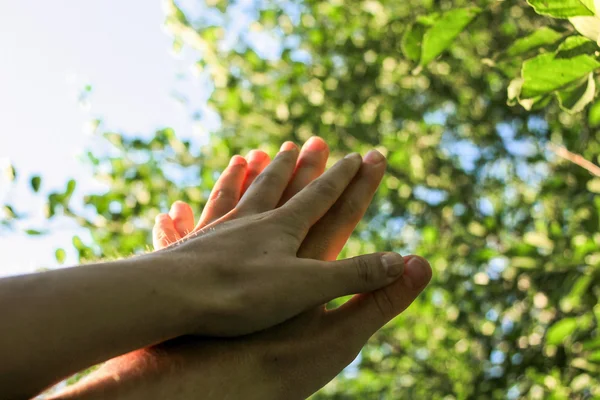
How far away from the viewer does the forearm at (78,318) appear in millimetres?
772

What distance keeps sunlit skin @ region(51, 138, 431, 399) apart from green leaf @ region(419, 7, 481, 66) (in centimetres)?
31

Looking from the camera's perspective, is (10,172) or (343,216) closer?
(343,216)

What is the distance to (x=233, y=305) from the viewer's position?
35.5 inches

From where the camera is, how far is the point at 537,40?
110 cm

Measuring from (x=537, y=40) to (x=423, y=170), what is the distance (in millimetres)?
1916

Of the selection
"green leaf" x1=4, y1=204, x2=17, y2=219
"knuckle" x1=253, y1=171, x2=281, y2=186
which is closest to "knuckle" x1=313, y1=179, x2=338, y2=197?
"knuckle" x1=253, y1=171, x2=281, y2=186

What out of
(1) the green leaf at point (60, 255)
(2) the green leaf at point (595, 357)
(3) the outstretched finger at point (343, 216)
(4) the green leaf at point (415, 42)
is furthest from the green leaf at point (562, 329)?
(1) the green leaf at point (60, 255)

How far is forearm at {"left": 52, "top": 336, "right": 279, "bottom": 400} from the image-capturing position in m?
0.86

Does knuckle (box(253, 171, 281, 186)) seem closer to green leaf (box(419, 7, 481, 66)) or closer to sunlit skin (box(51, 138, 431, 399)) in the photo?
Answer: sunlit skin (box(51, 138, 431, 399))

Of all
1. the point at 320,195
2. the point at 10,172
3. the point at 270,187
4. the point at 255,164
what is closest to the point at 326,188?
the point at 320,195

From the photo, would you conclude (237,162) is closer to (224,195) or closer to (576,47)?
(224,195)

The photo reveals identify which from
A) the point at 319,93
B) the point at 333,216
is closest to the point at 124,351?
the point at 333,216

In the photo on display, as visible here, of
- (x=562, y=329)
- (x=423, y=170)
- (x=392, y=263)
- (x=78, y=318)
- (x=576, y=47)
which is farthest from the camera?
(x=423, y=170)

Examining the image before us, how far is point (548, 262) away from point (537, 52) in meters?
1.05
